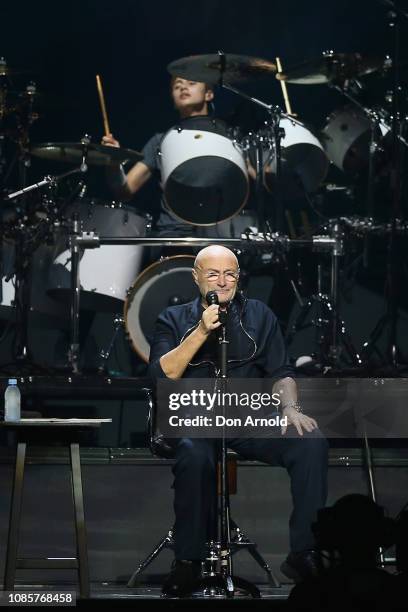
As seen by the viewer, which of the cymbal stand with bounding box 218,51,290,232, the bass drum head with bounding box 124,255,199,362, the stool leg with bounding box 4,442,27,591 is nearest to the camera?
Answer: the stool leg with bounding box 4,442,27,591

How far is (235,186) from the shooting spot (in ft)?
24.1

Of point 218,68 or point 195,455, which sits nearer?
point 195,455

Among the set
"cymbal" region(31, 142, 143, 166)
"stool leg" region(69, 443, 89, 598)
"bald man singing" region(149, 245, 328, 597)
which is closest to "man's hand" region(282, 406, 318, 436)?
"bald man singing" region(149, 245, 328, 597)

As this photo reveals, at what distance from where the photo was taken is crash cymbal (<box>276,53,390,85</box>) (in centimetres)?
709

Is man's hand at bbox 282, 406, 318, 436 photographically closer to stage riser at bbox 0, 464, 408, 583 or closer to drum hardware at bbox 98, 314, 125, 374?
stage riser at bbox 0, 464, 408, 583

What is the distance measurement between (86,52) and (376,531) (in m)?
5.80

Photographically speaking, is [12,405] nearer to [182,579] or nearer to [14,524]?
[14,524]

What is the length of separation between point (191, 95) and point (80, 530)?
4.18m

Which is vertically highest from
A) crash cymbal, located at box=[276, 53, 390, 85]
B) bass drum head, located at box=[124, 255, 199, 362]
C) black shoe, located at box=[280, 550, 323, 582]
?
crash cymbal, located at box=[276, 53, 390, 85]

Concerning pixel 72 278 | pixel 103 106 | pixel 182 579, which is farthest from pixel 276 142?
pixel 182 579

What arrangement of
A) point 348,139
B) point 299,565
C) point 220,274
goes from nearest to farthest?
point 299,565
point 220,274
point 348,139

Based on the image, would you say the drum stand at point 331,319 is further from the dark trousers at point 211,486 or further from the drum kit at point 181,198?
the dark trousers at point 211,486

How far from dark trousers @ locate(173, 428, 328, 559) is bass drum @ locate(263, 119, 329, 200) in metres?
3.40

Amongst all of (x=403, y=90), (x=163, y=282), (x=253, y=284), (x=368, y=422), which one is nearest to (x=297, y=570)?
(x=368, y=422)
